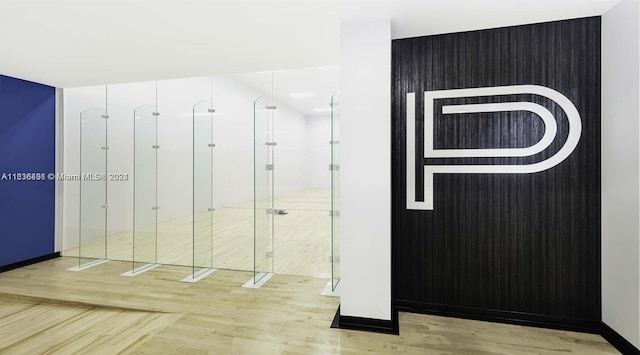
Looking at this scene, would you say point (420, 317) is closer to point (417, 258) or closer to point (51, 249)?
point (417, 258)

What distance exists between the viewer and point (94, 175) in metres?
4.85

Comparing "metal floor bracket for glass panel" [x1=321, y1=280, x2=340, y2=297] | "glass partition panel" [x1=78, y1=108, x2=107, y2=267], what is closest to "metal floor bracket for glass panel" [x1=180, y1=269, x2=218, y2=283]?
"metal floor bracket for glass panel" [x1=321, y1=280, x2=340, y2=297]

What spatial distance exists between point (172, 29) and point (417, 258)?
299 cm

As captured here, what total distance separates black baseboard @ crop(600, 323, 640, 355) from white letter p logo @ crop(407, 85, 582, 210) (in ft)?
4.29

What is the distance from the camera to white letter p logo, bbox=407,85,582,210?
2.69 metres

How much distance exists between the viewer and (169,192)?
4762mm

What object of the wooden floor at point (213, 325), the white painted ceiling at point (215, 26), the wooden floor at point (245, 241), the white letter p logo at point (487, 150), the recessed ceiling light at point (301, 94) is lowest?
the wooden floor at point (213, 325)

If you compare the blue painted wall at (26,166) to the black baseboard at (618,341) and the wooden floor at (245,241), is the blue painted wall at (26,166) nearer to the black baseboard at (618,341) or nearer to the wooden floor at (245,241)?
the wooden floor at (245,241)

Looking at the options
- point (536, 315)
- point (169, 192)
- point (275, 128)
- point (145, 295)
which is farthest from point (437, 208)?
point (169, 192)

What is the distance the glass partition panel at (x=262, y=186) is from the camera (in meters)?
4.04

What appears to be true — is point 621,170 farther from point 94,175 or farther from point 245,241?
point 94,175

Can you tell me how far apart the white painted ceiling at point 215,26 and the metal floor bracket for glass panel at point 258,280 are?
250 centimetres

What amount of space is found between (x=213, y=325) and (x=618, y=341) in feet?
10.2

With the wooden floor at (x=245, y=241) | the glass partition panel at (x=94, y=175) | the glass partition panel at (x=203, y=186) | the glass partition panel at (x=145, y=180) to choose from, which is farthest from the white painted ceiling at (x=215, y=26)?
the wooden floor at (x=245, y=241)
